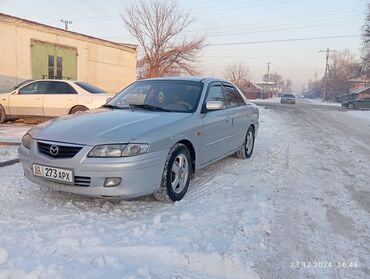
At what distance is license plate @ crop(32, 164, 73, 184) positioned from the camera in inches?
145

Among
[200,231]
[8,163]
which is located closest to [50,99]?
[8,163]

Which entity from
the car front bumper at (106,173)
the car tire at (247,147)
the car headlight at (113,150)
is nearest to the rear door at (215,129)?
the car tire at (247,147)

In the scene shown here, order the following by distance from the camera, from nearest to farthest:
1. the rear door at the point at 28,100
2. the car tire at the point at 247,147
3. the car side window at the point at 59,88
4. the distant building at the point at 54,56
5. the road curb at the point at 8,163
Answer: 1. the road curb at the point at 8,163
2. the car tire at the point at 247,147
3. the car side window at the point at 59,88
4. the rear door at the point at 28,100
5. the distant building at the point at 54,56

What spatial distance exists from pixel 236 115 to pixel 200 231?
309cm

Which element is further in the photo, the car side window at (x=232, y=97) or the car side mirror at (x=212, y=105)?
the car side window at (x=232, y=97)

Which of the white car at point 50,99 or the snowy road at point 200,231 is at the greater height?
the white car at point 50,99

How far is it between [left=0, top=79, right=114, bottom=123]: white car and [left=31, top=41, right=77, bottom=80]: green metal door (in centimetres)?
457

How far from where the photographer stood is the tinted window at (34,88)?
10992 mm

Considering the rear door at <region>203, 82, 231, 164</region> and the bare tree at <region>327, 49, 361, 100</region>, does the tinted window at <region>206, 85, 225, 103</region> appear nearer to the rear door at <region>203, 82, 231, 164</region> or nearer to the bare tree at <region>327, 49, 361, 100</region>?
the rear door at <region>203, 82, 231, 164</region>

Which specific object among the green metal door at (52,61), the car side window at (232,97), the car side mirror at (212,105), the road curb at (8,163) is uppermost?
the green metal door at (52,61)

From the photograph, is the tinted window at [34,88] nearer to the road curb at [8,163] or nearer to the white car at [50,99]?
the white car at [50,99]

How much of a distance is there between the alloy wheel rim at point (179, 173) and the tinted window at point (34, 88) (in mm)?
8043

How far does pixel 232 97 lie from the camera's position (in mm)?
6355

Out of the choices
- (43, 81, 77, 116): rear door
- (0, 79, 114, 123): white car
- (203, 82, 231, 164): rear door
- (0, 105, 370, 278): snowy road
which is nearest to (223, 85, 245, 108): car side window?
(203, 82, 231, 164): rear door
